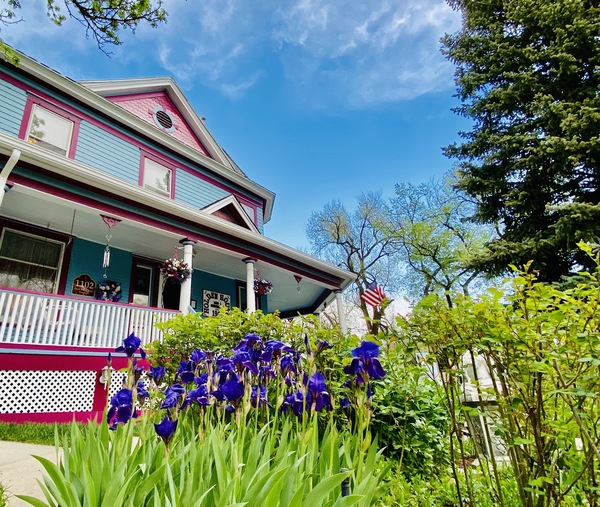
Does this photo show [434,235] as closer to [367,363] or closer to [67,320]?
[67,320]

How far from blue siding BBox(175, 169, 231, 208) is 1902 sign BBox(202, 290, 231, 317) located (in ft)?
9.95

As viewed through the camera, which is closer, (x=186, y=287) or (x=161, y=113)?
(x=186, y=287)

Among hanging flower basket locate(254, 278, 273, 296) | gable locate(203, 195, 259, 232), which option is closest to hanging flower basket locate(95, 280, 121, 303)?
hanging flower basket locate(254, 278, 273, 296)

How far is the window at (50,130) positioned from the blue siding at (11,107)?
0.24 m

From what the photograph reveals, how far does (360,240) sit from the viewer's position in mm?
26594

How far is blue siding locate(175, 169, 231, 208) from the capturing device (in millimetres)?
11250

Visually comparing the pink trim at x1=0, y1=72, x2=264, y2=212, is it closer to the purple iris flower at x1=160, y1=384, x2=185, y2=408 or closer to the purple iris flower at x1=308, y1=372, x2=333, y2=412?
the purple iris flower at x1=160, y1=384, x2=185, y2=408

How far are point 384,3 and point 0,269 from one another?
12470 mm

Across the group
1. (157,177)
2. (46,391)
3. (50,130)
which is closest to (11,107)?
(50,130)

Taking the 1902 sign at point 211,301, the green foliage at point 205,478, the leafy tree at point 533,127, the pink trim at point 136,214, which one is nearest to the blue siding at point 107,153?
the pink trim at point 136,214

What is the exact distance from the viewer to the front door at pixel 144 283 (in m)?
9.37

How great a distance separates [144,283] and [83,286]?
1.60 m

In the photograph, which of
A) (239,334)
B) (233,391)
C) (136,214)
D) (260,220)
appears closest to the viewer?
(233,391)

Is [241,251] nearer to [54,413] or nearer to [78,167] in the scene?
[78,167]
